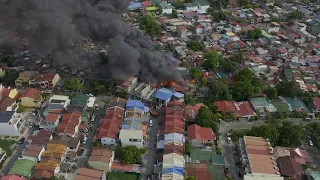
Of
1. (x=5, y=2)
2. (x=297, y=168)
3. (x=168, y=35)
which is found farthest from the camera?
(x=168, y=35)

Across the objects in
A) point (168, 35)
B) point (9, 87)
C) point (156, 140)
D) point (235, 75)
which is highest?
point (168, 35)

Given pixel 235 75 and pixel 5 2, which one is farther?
pixel 5 2

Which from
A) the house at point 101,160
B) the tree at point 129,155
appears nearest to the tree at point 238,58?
the tree at point 129,155

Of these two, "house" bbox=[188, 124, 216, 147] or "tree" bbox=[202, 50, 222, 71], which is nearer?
"house" bbox=[188, 124, 216, 147]

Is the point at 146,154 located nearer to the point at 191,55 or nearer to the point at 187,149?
the point at 187,149

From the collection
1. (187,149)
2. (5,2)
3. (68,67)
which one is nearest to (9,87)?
(68,67)

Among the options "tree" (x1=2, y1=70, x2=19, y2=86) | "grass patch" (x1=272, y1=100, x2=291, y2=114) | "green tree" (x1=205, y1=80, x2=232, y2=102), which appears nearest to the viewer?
"grass patch" (x1=272, y1=100, x2=291, y2=114)

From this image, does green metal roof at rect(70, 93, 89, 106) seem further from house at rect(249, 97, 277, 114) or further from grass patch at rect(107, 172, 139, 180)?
house at rect(249, 97, 277, 114)

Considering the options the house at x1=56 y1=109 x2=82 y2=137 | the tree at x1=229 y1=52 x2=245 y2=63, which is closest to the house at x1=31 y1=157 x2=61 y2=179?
the house at x1=56 y1=109 x2=82 y2=137
